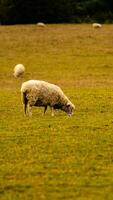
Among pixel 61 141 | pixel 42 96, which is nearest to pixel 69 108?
pixel 42 96

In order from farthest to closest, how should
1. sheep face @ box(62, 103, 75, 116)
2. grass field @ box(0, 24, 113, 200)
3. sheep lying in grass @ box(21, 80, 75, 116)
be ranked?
sheep face @ box(62, 103, 75, 116) < sheep lying in grass @ box(21, 80, 75, 116) < grass field @ box(0, 24, 113, 200)

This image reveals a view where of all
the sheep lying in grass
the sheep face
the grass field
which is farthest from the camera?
the sheep face

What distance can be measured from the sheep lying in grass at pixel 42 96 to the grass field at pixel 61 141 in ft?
1.10

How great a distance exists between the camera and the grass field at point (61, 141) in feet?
35.9

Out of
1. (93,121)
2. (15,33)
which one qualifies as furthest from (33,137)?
(15,33)

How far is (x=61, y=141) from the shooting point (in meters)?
15.2

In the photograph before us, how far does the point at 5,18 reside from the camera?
72.8 m

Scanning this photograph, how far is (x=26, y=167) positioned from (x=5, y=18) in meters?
61.4

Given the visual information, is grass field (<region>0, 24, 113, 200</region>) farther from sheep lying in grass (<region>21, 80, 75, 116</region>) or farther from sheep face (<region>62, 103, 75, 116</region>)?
sheep lying in grass (<region>21, 80, 75, 116</region>)

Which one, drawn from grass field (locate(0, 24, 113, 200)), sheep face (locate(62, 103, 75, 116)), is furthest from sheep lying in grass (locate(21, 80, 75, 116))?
grass field (locate(0, 24, 113, 200))

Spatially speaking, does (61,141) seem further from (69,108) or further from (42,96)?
(69,108)

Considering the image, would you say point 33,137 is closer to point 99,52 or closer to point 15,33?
point 99,52

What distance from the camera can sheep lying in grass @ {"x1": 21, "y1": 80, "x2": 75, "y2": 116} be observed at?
2002 centimetres

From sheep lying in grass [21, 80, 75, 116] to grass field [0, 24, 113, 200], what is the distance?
34 centimetres
